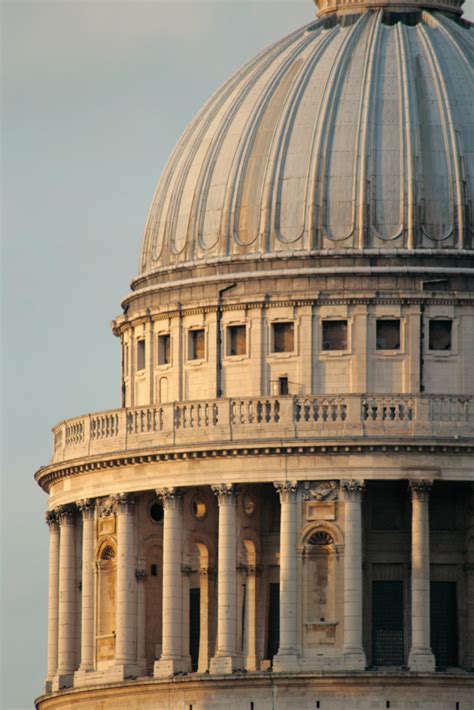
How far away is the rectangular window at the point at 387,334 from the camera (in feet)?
393

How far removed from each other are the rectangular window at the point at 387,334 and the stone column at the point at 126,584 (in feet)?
33.5

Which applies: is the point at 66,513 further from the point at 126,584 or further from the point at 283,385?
the point at 283,385

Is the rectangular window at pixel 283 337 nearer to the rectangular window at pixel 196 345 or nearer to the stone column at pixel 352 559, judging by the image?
the rectangular window at pixel 196 345

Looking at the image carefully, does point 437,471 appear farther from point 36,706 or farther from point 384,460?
point 36,706

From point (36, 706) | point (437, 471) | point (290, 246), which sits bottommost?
point (36, 706)

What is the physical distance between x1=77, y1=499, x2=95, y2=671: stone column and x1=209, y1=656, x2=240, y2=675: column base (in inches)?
268

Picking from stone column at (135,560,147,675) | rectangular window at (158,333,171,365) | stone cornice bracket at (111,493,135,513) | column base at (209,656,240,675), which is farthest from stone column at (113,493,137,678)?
rectangular window at (158,333,171,365)

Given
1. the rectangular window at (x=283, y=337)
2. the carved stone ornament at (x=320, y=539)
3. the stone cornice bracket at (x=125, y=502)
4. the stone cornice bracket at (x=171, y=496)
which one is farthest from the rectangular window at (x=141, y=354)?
the carved stone ornament at (x=320, y=539)

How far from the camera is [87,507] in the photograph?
12162 cm

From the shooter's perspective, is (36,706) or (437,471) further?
(36,706)

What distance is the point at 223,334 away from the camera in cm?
12200

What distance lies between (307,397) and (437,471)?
16.8 feet

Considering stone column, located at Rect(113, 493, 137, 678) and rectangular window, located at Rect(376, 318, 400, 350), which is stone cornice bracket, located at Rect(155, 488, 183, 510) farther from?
rectangular window, located at Rect(376, 318, 400, 350)

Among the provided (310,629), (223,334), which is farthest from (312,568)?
(223,334)
